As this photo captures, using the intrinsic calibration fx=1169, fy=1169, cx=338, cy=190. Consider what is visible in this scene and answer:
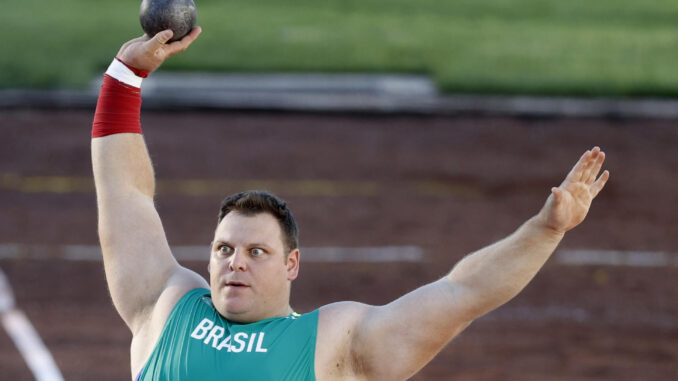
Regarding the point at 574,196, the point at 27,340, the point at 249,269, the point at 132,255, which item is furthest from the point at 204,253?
the point at 574,196

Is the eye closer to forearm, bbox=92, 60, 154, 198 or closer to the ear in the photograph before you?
the ear

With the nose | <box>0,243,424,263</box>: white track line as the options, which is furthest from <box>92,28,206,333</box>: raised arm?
<box>0,243,424,263</box>: white track line

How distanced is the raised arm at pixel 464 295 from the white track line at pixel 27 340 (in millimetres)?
6623

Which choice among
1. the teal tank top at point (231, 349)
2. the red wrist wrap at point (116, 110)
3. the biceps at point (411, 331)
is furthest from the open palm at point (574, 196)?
the red wrist wrap at point (116, 110)

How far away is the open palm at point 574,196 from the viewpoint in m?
4.32

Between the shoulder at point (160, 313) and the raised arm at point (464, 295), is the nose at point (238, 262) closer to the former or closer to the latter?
the shoulder at point (160, 313)

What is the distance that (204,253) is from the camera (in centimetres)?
1423

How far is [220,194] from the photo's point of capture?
1650 cm

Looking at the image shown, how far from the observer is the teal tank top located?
181 inches

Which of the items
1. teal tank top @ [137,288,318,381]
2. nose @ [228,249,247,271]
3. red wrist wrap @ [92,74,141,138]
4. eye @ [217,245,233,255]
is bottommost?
teal tank top @ [137,288,318,381]

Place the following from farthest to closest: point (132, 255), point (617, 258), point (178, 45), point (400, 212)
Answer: point (400, 212)
point (617, 258)
point (178, 45)
point (132, 255)

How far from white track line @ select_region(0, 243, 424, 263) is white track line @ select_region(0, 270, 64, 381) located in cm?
119

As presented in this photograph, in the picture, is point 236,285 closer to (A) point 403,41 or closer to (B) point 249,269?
(B) point 249,269

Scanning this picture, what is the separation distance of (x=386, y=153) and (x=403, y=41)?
284 inches
